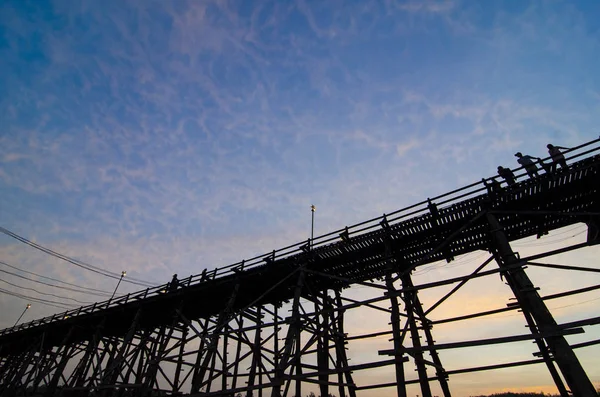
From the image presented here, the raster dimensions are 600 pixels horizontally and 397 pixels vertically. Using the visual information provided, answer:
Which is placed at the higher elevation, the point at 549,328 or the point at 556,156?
the point at 556,156

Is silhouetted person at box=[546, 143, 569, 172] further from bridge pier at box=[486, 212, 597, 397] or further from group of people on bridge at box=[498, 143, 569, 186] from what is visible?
bridge pier at box=[486, 212, 597, 397]

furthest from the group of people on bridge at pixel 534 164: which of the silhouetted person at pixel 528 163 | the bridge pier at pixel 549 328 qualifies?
the bridge pier at pixel 549 328

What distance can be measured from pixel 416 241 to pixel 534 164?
448cm

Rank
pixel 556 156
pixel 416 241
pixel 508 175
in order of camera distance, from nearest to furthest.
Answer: pixel 556 156, pixel 508 175, pixel 416 241

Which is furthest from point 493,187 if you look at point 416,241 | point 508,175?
point 416,241

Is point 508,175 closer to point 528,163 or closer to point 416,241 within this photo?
point 528,163

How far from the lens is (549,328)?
741 cm

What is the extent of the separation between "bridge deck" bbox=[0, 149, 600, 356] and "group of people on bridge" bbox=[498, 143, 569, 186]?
0.23 metres

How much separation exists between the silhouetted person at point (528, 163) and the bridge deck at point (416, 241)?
24cm

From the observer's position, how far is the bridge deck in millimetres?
9656

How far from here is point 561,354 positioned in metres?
7.09

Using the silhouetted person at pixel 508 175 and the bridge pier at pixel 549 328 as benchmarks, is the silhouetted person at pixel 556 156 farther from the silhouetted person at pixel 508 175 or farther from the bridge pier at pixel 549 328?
the bridge pier at pixel 549 328

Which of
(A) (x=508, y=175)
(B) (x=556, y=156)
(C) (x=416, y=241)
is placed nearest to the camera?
(B) (x=556, y=156)

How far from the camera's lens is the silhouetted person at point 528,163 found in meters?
9.60
